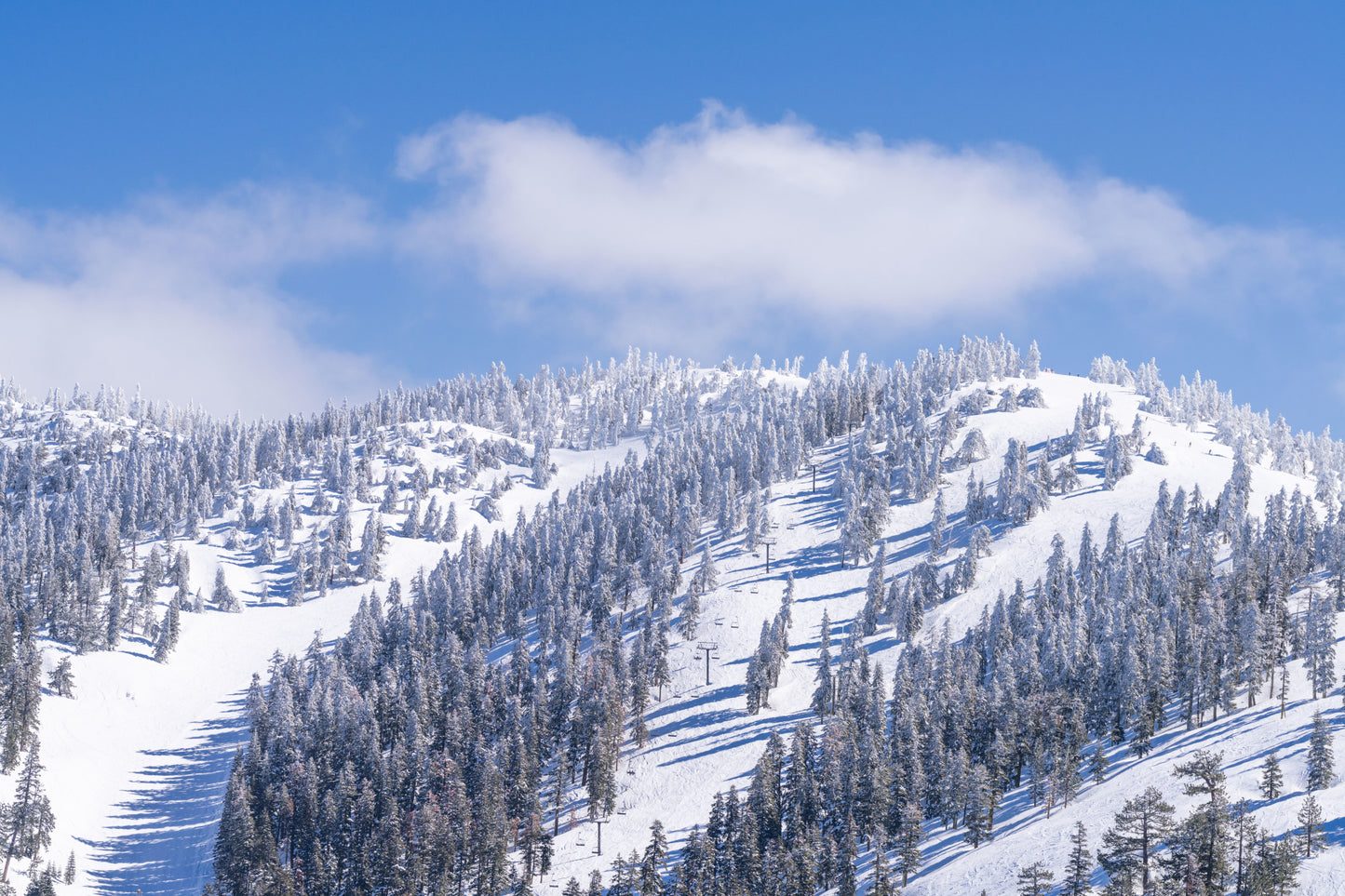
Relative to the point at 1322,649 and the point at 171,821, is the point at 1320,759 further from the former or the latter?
the point at 171,821

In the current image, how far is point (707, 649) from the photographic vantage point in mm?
164875

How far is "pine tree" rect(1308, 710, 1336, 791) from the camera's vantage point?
8294 centimetres

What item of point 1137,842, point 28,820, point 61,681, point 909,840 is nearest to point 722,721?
point 909,840

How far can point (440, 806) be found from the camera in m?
118

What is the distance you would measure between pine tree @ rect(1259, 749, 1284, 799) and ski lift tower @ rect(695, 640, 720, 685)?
282 feet

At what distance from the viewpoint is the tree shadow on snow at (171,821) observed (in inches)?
5079

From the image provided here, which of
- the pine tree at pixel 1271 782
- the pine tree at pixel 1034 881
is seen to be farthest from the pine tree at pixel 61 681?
the pine tree at pixel 1271 782

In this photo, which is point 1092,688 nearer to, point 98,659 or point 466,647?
point 466,647

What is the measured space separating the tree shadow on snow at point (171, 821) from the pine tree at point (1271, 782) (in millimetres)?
114759

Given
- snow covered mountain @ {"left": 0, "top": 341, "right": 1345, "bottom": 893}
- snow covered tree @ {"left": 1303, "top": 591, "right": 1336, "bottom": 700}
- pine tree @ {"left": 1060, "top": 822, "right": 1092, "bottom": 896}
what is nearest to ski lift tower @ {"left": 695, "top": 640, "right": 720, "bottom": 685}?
snow covered mountain @ {"left": 0, "top": 341, "right": 1345, "bottom": 893}

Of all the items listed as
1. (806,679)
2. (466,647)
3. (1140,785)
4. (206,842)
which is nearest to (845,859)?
(1140,785)

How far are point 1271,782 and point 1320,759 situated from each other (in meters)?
4.25

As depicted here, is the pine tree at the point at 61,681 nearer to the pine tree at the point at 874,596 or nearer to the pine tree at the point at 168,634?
the pine tree at the point at 168,634

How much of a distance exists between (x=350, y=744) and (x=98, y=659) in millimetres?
73346
